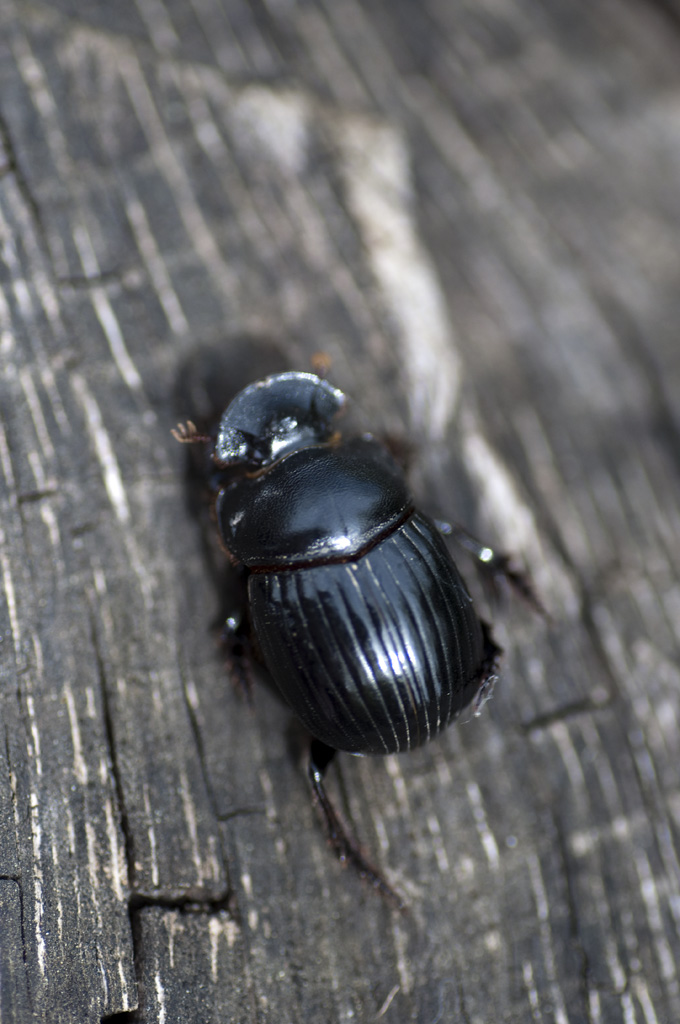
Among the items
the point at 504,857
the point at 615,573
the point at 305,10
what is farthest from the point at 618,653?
the point at 305,10

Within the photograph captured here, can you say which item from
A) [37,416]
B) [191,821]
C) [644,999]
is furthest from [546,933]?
[37,416]

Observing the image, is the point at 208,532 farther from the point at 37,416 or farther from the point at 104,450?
the point at 37,416

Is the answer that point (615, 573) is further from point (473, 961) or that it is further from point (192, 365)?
point (192, 365)

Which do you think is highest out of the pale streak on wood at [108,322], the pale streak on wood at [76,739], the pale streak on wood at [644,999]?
the pale streak on wood at [108,322]

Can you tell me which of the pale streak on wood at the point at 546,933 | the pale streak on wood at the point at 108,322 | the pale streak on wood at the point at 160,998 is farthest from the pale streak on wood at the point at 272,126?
the pale streak on wood at the point at 160,998

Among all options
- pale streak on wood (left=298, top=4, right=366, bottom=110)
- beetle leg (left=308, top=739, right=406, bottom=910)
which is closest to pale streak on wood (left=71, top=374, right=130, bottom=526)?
beetle leg (left=308, top=739, right=406, bottom=910)

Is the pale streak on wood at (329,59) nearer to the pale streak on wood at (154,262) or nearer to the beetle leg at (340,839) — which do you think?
the pale streak on wood at (154,262)

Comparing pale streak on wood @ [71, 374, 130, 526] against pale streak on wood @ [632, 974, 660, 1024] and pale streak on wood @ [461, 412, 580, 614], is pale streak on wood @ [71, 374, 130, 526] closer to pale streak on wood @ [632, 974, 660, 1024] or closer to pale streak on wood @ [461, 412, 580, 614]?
pale streak on wood @ [461, 412, 580, 614]
